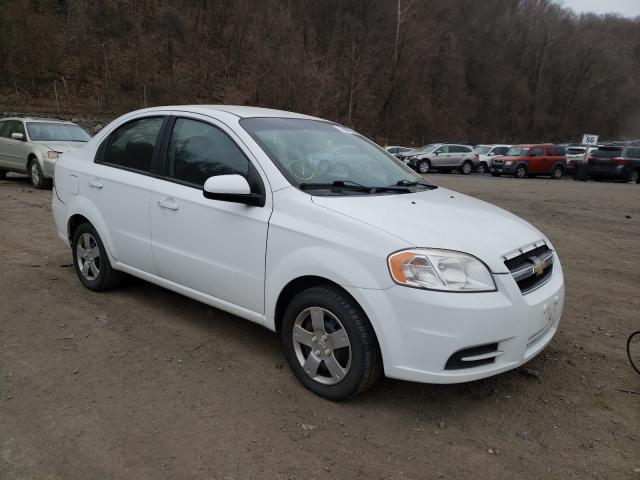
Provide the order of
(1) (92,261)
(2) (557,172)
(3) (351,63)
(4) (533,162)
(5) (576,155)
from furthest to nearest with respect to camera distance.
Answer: (3) (351,63) → (5) (576,155) → (2) (557,172) → (4) (533,162) → (1) (92,261)

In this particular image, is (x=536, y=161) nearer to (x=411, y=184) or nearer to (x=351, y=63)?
(x=411, y=184)

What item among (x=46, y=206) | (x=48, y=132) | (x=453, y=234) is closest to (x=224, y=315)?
(x=453, y=234)

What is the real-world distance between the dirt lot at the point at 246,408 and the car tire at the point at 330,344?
130 mm

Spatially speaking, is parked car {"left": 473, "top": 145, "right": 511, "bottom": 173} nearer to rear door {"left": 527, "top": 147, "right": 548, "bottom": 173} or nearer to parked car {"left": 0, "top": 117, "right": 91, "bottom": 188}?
rear door {"left": 527, "top": 147, "right": 548, "bottom": 173}

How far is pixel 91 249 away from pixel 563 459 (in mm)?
4037

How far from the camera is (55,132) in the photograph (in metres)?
12.0

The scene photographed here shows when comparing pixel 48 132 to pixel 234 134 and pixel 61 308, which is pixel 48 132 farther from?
pixel 234 134

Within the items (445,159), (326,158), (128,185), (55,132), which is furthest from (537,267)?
(445,159)

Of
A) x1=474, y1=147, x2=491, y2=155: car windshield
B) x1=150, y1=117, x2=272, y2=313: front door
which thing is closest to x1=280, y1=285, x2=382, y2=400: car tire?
x1=150, y1=117, x2=272, y2=313: front door

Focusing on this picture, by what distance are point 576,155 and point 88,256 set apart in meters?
28.0

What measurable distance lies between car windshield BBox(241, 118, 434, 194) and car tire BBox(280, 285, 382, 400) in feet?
2.50

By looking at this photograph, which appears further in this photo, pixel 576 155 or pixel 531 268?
pixel 576 155

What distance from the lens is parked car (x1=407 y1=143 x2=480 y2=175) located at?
2816 centimetres

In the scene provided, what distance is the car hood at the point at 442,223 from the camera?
2.79 m
